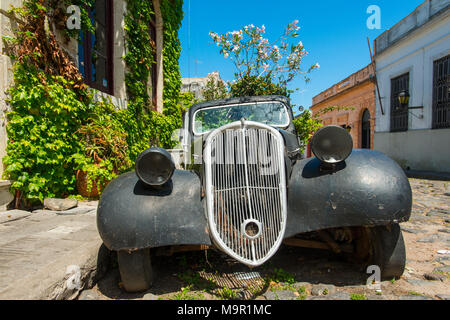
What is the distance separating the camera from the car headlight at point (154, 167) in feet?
6.37

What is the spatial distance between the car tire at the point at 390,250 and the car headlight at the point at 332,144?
0.63 m

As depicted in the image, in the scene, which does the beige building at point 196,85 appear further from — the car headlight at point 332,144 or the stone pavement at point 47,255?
the car headlight at point 332,144

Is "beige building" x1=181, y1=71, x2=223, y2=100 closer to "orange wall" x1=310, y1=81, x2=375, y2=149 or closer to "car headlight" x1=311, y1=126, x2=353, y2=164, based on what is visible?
"orange wall" x1=310, y1=81, x2=375, y2=149

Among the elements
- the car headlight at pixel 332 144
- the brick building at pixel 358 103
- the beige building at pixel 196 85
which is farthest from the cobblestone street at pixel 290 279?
the brick building at pixel 358 103

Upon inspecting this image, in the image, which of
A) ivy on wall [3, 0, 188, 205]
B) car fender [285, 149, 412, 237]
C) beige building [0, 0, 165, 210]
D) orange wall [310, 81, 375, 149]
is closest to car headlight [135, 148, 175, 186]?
car fender [285, 149, 412, 237]

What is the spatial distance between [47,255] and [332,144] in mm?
2354

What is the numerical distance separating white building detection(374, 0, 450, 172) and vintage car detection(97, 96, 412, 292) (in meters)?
9.99

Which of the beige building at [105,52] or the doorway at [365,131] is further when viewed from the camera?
the doorway at [365,131]

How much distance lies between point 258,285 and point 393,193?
3.94ft

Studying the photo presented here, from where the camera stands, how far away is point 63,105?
3.79m

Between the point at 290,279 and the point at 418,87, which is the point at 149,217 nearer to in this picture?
the point at 290,279

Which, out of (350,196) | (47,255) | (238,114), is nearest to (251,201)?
(350,196)

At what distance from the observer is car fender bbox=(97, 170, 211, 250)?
1.83 metres

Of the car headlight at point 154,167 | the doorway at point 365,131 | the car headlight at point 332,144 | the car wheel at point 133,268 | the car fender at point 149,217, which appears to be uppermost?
the doorway at point 365,131
